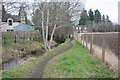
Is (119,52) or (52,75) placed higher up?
(119,52)

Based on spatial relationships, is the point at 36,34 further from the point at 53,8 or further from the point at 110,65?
the point at 110,65

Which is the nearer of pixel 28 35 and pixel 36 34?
pixel 28 35

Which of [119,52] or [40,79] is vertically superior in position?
[119,52]

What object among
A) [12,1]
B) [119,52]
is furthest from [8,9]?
[119,52]

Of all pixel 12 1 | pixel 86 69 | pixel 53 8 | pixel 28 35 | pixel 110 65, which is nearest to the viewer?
pixel 12 1

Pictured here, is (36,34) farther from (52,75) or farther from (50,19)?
(52,75)

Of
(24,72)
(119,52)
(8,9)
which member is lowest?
(24,72)

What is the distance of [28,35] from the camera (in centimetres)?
4800

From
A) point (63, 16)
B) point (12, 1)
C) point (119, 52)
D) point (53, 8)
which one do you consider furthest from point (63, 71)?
point (63, 16)

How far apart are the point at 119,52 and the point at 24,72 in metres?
6.52

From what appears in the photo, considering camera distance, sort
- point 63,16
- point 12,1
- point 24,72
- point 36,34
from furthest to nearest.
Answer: point 36,34, point 63,16, point 24,72, point 12,1

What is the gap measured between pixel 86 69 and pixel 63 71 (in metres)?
1.14

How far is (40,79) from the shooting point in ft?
41.4

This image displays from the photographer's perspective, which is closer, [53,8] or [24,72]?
[24,72]
